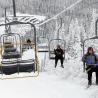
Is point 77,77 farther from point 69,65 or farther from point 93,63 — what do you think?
point 69,65

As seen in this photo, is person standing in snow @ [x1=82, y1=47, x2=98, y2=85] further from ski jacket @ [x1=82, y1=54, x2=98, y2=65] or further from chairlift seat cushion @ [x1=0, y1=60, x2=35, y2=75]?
chairlift seat cushion @ [x1=0, y1=60, x2=35, y2=75]

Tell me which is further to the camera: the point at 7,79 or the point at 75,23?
the point at 75,23

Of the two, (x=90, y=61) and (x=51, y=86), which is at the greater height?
→ (x=90, y=61)

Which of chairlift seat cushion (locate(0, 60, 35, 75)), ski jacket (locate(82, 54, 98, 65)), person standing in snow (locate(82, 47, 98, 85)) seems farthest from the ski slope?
ski jacket (locate(82, 54, 98, 65))

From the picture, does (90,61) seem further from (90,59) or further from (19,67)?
(19,67)

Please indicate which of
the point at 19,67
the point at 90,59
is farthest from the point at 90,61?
the point at 19,67

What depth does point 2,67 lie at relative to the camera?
16.6 metres

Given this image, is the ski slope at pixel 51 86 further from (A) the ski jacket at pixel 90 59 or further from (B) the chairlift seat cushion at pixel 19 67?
(A) the ski jacket at pixel 90 59

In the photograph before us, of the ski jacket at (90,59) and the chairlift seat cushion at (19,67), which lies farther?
the chairlift seat cushion at (19,67)

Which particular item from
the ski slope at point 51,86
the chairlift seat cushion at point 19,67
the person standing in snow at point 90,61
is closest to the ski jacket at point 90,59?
the person standing in snow at point 90,61

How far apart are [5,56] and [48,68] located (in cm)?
224

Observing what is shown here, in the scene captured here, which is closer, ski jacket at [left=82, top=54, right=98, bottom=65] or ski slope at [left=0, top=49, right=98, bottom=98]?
ski slope at [left=0, top=49, right=98, bottom=98]

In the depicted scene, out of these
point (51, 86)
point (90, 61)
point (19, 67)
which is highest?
point (90, 61)

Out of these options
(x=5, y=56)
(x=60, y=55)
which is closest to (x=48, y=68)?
(x=60, y=55)
